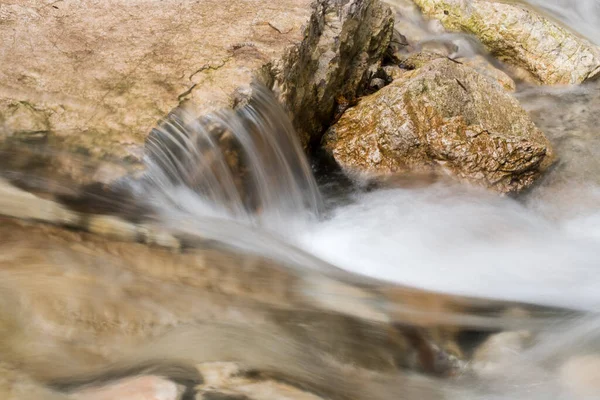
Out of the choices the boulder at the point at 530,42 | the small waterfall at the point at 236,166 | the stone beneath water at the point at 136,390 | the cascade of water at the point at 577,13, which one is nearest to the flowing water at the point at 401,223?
the small waterfall at the point at 236,166

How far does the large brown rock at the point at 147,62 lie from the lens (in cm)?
371

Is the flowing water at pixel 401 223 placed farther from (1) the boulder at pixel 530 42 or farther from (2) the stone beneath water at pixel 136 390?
(1) the boulder at pixel 530 42

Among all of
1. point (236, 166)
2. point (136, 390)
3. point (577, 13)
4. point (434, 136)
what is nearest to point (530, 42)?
point (577, 13)

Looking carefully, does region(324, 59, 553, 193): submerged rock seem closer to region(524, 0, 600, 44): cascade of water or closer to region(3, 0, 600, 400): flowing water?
region(3, 0, 600, 400): flowing water

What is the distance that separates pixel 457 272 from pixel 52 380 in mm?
2851

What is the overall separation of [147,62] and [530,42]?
5.53 meters

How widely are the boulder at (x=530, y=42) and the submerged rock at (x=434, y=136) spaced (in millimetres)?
2837

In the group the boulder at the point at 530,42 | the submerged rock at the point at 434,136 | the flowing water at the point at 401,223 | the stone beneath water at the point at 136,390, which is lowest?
the stone beneath water at the point at 136,390

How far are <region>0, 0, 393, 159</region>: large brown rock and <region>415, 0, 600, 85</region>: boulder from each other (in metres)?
3.27

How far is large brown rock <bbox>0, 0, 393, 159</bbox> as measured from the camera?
3.71m

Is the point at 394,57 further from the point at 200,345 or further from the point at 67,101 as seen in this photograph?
the point at 200,345

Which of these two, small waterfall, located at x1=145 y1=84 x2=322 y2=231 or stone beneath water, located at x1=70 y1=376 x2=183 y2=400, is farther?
small waterfall, located at x1=145 y1=84 x2=322 y2=231

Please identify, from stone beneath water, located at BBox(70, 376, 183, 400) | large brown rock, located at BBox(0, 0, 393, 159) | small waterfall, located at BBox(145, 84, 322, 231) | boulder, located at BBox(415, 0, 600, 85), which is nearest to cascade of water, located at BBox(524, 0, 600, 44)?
boulder, located at BBox(415, 0, 600, 85)

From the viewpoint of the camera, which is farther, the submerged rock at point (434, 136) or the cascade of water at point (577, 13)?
the cascade of water at point (577, 13)
